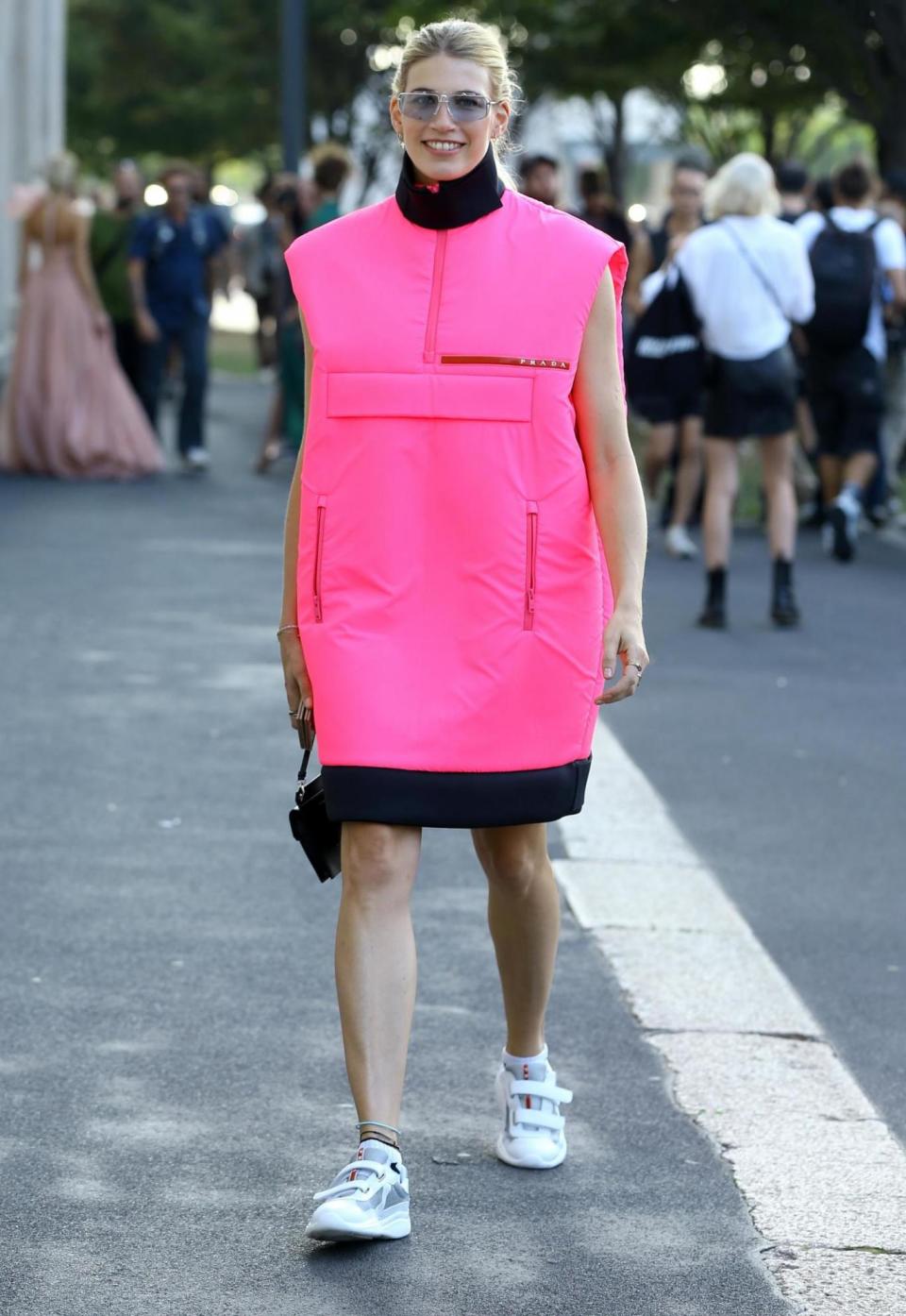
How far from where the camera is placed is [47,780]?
7.23 m

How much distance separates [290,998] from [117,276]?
12.7 meters

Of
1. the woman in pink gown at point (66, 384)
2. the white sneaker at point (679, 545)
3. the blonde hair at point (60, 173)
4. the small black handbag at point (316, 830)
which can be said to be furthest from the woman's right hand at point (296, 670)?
the woman in pink gown at point (66, 384)

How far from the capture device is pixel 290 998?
516 centimetres

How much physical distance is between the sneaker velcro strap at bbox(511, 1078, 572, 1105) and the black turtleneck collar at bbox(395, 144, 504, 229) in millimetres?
1430

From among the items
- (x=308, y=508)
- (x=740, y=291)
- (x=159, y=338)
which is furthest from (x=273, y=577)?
(x=308, y=508)

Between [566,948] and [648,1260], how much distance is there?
6.00 feet

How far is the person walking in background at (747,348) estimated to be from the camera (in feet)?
34.6

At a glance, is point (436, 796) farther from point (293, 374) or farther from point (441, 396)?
point (293, 374)

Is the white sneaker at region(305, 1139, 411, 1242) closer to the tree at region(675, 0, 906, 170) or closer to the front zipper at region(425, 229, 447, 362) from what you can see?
the front zipper at region(425, 229, 447, 362)

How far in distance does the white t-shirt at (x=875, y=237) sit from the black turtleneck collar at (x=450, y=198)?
9.09 metres

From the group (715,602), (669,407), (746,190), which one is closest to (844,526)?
(669,407)

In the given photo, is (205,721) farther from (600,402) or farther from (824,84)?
(824,84)

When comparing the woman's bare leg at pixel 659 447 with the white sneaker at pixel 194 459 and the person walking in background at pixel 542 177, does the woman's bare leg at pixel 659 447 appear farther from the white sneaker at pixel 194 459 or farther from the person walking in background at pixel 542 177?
the white sneaker at pixel 194 459

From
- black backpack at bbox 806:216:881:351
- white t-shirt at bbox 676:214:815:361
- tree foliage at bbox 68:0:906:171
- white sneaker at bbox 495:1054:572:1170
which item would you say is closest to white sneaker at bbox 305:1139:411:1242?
white sneaker at bbox 495:1054:572:1170
